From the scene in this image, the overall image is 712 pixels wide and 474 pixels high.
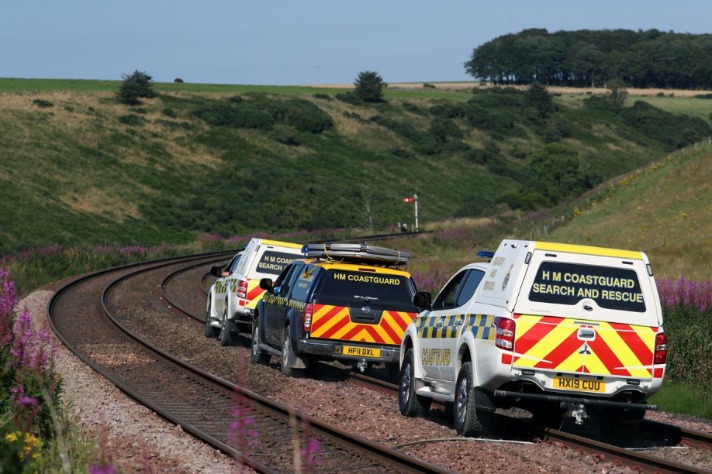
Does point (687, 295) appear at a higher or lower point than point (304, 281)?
lower

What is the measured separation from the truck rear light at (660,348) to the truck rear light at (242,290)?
12.1 metres

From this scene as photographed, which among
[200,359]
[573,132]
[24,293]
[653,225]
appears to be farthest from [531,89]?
[200,359]

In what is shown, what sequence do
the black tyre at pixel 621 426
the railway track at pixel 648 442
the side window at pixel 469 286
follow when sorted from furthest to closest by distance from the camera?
the side window at pixel 469 286 < the black tyre at pixel 621 426 < the railway track at pixel 648 442

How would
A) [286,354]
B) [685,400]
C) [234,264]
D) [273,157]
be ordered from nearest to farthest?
[685,400] → [286,354] → [234,264] → [273,157]

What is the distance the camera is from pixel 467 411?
12562mm

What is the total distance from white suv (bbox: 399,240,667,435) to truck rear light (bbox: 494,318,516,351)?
0.01 m

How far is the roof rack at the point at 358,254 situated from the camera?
1827cm

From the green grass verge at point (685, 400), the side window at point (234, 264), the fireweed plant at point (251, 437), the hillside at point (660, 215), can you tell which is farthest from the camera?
the hillside at point (660, 215)

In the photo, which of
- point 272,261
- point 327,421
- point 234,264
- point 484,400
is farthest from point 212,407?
point 234,264

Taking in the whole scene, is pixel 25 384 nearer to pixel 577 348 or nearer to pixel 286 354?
pixel 577 348

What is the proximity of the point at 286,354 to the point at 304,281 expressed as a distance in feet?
3.86

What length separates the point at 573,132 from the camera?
131 meters

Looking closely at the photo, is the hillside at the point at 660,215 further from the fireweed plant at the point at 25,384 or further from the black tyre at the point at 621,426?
the fireweed plant at the point at 25,384

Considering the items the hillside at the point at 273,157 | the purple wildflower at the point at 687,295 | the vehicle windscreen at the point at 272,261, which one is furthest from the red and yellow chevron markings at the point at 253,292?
the hillside at the point at 273,157
